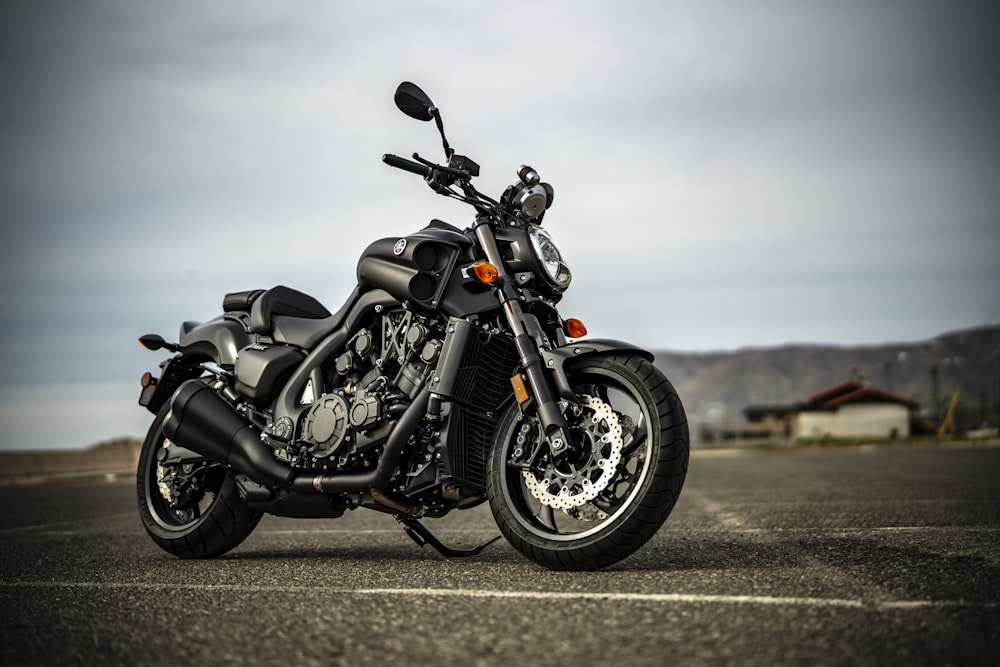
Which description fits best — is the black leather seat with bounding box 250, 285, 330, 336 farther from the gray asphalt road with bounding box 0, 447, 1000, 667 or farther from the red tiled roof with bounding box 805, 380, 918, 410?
the red tiled roof with bounding box 805, 380, 918, 410

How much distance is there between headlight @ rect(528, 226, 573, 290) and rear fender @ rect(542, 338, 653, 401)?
414 millimetres

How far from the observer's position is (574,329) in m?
4.82

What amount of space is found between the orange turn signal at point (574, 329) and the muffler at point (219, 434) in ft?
5.46

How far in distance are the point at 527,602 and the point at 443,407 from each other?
4.57ft

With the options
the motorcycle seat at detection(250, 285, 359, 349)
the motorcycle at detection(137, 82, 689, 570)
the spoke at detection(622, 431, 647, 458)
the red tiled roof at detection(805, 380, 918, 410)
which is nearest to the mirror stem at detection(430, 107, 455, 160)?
the motorcycle at detection(137, 82, 689, 570)

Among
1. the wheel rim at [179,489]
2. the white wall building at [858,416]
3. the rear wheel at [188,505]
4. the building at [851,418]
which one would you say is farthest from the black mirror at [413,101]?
the white wall building at [858,416]

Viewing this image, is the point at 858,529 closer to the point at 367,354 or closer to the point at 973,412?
the point at 367,354

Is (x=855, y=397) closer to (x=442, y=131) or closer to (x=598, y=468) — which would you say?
(x=442, y=131)

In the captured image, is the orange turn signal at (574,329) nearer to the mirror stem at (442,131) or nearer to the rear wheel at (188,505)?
the mirror stem at (442,131)

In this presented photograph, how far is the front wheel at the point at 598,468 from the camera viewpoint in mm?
4012

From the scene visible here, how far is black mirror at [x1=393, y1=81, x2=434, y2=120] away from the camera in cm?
480

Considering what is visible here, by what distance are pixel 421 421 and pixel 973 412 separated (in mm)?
101744

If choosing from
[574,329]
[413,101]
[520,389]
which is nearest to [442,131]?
[413,101]

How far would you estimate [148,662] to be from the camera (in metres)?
2.79
